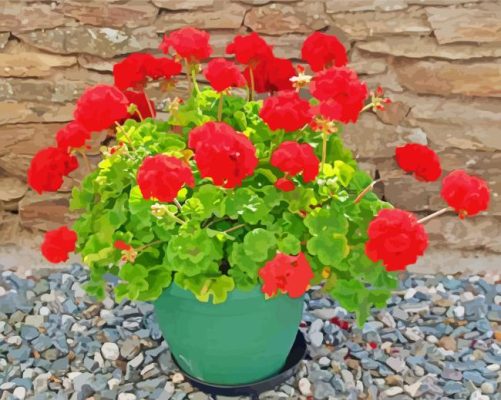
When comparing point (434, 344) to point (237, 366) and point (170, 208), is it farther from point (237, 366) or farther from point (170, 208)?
point (170, 208)

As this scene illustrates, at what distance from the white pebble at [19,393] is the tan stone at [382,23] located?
149 centimetres

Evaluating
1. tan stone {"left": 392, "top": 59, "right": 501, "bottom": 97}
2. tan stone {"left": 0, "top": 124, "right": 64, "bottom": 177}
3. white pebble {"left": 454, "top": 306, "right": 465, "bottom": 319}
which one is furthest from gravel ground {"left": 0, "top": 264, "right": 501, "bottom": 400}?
tan stone {"left": 392, "top": 59, "right": 501, "bottom": 97}

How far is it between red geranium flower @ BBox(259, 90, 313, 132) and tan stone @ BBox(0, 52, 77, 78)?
115 cm

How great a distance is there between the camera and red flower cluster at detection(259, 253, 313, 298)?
1803 millimetres

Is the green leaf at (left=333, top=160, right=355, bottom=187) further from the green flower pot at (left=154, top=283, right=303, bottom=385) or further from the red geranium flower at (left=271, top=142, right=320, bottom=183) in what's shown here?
the green flower pot at (left=154, top=283, right=303, bottom=385)

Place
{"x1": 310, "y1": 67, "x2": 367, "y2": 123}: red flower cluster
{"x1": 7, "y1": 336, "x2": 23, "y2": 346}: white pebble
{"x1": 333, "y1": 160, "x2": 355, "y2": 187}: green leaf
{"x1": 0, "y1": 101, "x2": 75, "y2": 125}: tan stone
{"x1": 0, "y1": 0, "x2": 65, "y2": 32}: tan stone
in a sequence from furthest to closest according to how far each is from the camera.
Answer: {"x1": 0, "y1": 101, "x2": 75, "y2": 125}: tan stone < {"x1": 0, "y1": 0, "x2": 65, "y2": 32}: tan stone < {"x1": 7, "y1": 336, "x2": 23, "y2": 346}: white pebble < {"x1": 333, "y1": 160, "x2": 355, "y2": 187}: green leaf < {"x1": 310, "y1": 67, "x2": 367, "y2": 123}: red flower cluster

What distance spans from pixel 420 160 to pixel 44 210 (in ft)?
5.00

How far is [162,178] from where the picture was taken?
68.0 inches

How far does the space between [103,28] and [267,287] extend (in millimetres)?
1338

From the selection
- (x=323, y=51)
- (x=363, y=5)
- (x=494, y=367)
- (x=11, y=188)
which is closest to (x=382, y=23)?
(x=363, y=5)

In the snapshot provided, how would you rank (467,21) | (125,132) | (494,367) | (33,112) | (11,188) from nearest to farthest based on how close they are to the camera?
(125,132) → (494,367) → (467,21) → (33,112) → (11,188)

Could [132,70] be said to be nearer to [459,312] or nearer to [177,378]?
[177,378]

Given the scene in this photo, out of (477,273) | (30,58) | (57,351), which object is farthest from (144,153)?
(477,273)

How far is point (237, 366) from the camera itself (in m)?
2.21
